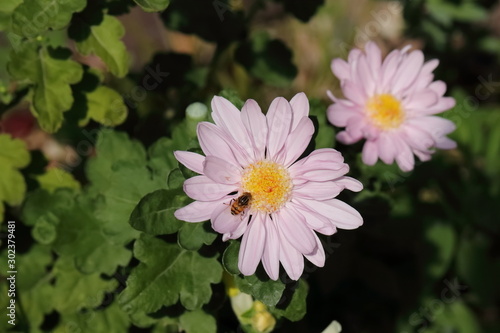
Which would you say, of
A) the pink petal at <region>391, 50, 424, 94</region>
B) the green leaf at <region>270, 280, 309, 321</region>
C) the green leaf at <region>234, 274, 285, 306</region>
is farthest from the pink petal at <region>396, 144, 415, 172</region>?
the green leaf at <region>234, 274, 285, 306</region>

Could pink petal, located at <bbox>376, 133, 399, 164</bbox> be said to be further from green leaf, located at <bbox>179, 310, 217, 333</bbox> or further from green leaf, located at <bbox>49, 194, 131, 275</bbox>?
green leaf, located at <bbox>49, 194, 131, 275</bbox>

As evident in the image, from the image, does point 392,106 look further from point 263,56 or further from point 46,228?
point 46,228

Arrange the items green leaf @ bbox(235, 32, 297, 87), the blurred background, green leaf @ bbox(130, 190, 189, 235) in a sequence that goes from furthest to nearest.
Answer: green leaf @ bbox(235, 32, 297, 87) → the blurred background → green leaf @ bbox(130, 190, 189, 235)

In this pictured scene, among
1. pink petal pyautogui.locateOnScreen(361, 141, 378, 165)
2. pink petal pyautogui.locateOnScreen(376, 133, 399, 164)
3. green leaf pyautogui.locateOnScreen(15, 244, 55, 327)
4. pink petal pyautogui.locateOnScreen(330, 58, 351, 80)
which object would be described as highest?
pink petal pyautogui.locateOnScreen(330, 58, 351, 80)

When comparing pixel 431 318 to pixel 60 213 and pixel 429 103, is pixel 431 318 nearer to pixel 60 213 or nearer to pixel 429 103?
pixel 429 103

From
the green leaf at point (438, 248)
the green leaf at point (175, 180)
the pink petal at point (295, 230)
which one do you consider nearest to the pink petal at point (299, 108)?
the pink petal at point (295, 230)
